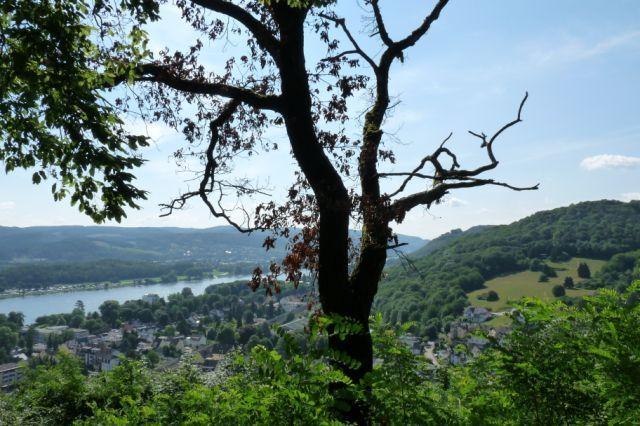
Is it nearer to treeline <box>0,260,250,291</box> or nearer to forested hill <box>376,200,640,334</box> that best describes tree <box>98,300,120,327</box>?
forested hill <box>376,200,640,334</box>

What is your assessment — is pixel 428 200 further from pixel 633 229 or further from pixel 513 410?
pixel 633 229

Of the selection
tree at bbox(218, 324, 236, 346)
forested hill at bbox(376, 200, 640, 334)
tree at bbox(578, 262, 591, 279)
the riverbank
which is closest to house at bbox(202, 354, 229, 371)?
tree at bbox(218, 324, 236, 346)

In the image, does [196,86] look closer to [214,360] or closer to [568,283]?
[214,360]

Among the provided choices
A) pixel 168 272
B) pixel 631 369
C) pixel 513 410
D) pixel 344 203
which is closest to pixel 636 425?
pixel 631 369

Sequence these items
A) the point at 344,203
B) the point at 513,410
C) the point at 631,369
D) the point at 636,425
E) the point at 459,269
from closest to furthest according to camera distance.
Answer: the point at 636,425 → the point at 631,369 → the point at 513,410 → the point at 344,203 → the point at 459,269

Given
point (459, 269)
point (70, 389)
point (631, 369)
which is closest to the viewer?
point (631, 369)

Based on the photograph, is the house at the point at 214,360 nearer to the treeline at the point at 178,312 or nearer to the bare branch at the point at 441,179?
the bare branch at the point at 441,179

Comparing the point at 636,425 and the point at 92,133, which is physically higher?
the point at 92,133
